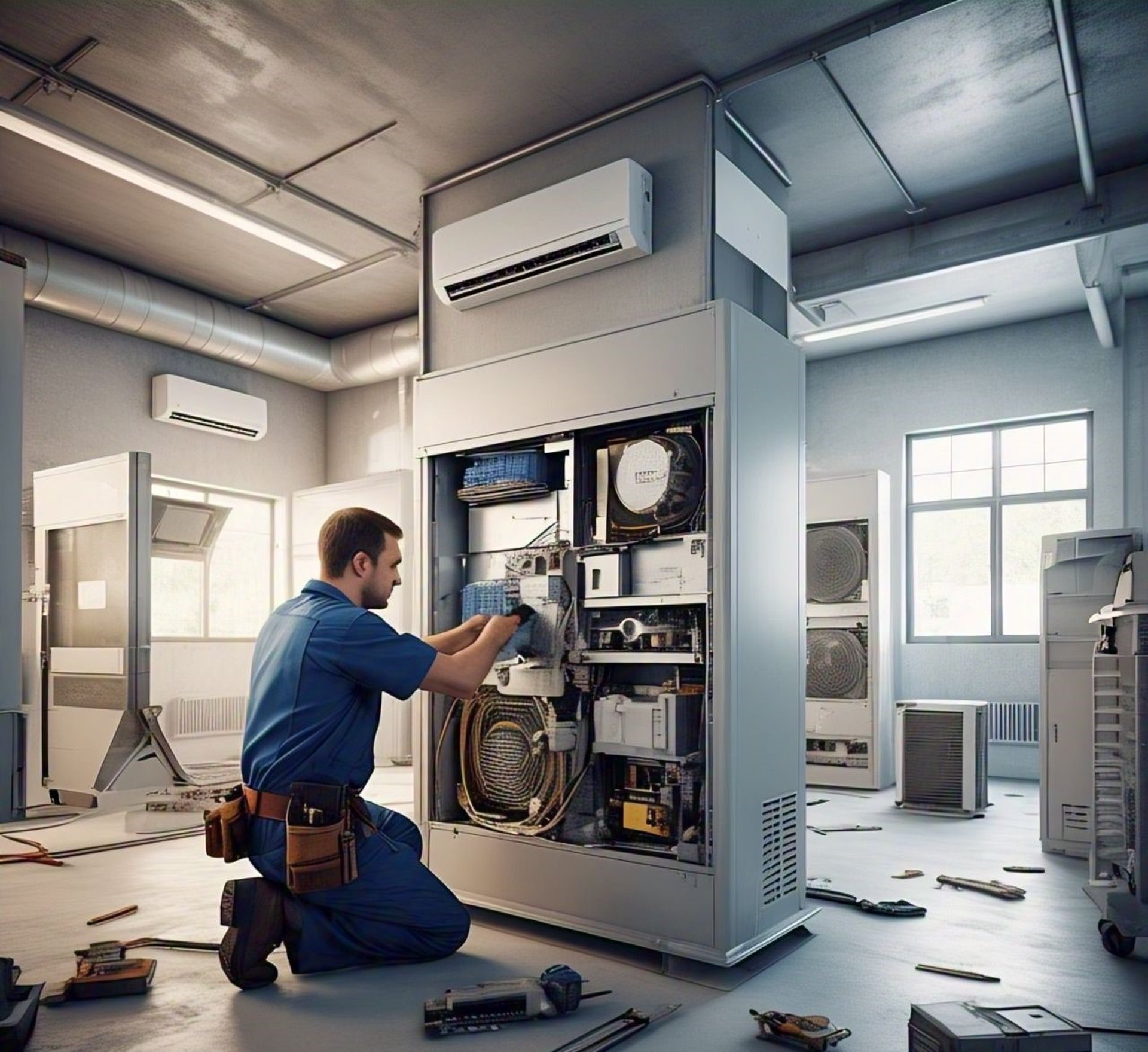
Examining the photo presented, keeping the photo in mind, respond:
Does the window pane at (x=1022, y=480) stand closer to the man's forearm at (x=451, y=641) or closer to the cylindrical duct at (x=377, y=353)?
the cylindrical duct at (x=377, y=353)

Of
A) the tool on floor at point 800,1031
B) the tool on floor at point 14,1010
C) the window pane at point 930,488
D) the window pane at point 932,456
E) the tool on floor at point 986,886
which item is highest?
the window pane at point 932,456


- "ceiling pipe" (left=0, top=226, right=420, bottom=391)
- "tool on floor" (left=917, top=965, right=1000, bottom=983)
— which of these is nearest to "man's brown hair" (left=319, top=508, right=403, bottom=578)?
"tool on floor" (left=917, top=965, right=1000, bottom=983)

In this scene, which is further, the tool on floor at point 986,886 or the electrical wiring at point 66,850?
the electrical wiring at point 66,850

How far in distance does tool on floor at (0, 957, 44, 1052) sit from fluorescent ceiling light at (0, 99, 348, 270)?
3.74 meters

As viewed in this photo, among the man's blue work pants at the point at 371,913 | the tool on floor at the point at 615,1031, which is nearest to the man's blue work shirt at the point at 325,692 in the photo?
the man's blue work pants at the point at 371,913

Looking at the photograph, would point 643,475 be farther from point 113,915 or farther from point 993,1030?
point 113,915

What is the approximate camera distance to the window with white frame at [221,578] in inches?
332

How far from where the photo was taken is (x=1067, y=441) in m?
7.96

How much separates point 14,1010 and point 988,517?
782 cm

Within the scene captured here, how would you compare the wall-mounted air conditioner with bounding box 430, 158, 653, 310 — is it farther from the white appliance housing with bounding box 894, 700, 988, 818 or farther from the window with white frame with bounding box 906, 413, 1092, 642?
the window with white frame with bounding box 906, 413, 1092, 642

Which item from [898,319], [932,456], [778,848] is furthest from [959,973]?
[932,456]

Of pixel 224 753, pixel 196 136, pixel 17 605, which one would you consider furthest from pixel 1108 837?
pixel 224 753

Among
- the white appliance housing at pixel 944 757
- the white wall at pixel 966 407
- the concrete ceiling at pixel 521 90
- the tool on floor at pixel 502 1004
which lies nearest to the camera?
the tool on floor at pixel 502 1004

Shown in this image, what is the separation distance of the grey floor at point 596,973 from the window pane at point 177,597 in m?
3.69
